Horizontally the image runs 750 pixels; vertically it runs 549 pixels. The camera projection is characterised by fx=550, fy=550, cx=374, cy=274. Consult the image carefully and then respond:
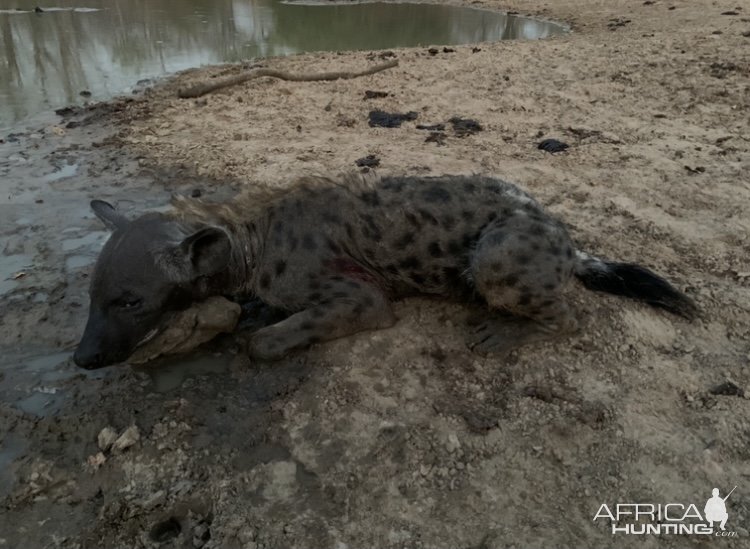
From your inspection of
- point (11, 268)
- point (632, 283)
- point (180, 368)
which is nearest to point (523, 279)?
point (632, 283)

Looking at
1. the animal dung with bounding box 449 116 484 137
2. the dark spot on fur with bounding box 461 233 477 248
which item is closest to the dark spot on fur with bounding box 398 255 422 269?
the dark spot on fur with bounding box 461 233 477 248

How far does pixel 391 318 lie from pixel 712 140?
4921 mm

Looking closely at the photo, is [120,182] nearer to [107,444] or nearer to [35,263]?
[35,263]

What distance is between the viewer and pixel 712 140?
6.35 meters

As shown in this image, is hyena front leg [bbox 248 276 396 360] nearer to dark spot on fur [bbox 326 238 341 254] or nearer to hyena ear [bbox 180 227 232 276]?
dark spot on fur [bbox 326 238 341 254]

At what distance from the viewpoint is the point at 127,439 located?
9.47ft

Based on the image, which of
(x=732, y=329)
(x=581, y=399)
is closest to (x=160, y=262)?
(x=581, y=399)

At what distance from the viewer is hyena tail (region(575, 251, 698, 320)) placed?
379 cm

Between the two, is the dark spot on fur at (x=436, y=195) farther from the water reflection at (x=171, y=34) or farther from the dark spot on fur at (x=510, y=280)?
the water reflection at (x=171, y=34)

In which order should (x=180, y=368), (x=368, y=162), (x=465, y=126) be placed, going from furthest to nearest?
(x=465, y=126), (x=368, y=162), (x=180, y=368)

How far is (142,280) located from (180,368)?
610 mm

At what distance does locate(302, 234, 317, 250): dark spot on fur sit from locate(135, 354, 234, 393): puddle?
0.88m

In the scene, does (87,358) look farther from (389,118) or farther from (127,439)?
(389,118)

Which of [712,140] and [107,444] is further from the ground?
[712,140]
